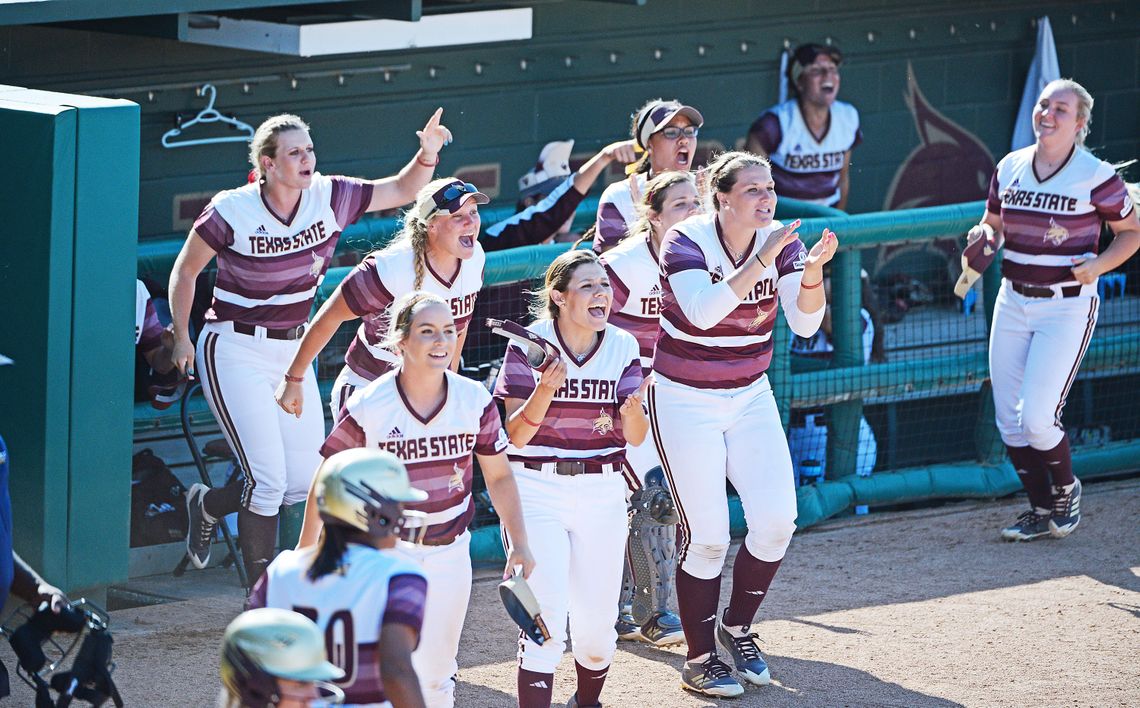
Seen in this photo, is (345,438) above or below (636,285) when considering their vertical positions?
below

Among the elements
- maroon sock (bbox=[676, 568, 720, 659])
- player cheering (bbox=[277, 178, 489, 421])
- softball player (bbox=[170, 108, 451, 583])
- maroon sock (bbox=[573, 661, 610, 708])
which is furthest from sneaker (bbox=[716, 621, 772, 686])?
softball player (bbox=[170, 108, 451, 583])

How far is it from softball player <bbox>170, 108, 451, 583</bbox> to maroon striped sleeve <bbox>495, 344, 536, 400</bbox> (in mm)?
1078

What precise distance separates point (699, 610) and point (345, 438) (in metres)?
1.62

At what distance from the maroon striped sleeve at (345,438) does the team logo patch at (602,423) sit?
0.86 m

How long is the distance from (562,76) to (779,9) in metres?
1.51

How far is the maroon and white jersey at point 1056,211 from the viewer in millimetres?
6930

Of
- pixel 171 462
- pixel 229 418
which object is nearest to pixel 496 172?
pixel 171 462

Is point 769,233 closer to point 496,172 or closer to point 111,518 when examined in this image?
point 111,518

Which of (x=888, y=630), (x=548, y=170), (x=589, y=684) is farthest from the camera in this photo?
(x=548, y=170)

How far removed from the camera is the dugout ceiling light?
730cm

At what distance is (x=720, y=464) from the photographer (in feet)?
17.9

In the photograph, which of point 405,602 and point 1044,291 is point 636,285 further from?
point 405,602

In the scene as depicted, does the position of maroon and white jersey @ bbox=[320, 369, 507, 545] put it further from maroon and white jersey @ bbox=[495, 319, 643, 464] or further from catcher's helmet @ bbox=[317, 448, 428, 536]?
catcher's helmet @ bbox=[317, 448, 428, 536]

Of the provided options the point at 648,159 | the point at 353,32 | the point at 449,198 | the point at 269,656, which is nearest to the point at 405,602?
the point at 269,656
